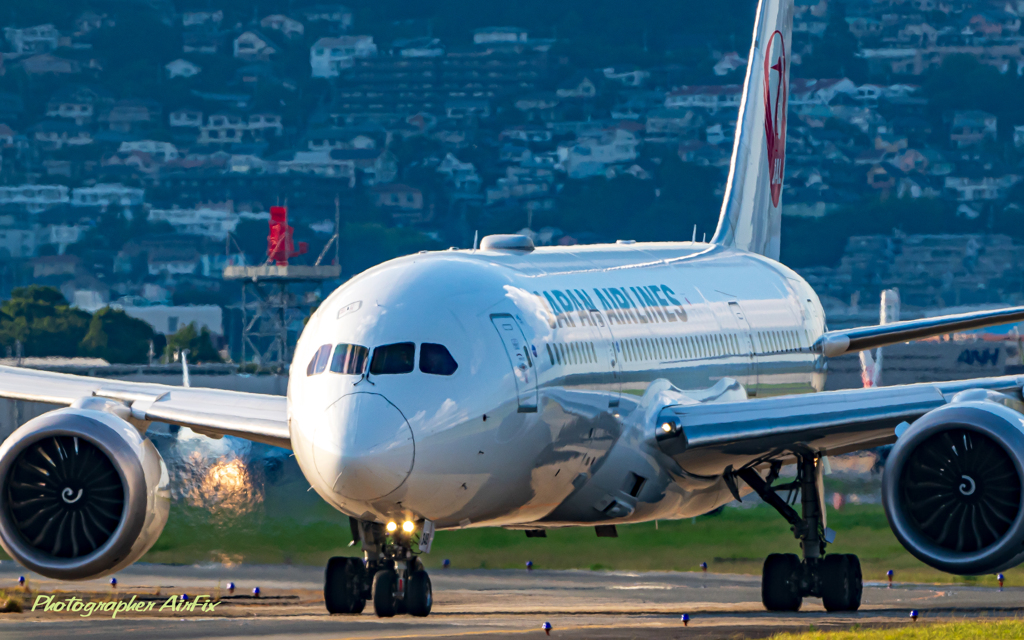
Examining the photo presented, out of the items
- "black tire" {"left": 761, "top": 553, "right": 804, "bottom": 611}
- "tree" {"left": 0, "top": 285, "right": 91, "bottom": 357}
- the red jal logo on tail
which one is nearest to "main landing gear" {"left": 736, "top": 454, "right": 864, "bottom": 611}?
"black tire" {"left": 761, "top": 553, "right": 804, "bottom": 611}

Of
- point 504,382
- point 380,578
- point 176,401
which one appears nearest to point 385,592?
point 380,578

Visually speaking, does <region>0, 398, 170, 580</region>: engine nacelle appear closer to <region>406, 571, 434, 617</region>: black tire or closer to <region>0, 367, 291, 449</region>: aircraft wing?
<region>0, 367, 291, 449</region>: aircraft wing

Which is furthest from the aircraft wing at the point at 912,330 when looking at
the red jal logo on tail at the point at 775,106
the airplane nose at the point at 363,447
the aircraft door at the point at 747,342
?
the airplane nose at the point at 363,447

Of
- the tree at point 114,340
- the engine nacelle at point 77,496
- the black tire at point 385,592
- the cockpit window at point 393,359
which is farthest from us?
the tree at point 114,340

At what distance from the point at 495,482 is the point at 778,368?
11.1m

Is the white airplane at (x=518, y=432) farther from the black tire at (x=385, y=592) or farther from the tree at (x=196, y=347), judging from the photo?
the tree at (x=196, y=347)

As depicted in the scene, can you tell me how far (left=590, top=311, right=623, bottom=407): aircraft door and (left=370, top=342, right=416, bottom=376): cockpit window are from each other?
486 centimetres

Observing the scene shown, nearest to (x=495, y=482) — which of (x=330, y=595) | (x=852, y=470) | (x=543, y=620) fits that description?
(x=330, y=595)

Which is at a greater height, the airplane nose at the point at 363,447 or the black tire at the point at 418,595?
the airplane nose at the point at 363,447

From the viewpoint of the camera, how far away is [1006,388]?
22.8 meters

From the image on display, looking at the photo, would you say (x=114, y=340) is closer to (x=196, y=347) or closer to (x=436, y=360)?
(x=196, y=347)

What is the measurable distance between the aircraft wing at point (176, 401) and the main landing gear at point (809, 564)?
23.0 ft

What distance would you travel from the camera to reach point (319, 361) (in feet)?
67.5

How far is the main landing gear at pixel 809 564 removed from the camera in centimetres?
2611
